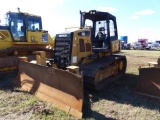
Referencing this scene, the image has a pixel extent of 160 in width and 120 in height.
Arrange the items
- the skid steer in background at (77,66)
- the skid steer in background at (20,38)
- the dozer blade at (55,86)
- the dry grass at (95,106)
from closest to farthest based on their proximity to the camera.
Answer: the dry grass at (95,106) → the dozer blade at (55,86) → the skid steer in background at (77,66) → the skid steer in background at (20,38)

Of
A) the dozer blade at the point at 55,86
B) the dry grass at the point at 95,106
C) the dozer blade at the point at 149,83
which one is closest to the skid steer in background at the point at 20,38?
the dozer blade at the point at 55,86

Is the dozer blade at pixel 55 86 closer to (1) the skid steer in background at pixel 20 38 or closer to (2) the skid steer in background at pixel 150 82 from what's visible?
(2) the skid steer in background at pixel 150 82

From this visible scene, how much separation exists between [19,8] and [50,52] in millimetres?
2805

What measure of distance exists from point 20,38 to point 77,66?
5111mm

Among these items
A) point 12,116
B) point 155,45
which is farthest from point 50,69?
point 155,45

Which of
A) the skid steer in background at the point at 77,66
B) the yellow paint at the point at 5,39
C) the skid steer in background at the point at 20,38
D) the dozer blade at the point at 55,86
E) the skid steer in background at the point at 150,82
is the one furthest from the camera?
the yellow paint at the point at 5,39

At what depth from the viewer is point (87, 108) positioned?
533cm

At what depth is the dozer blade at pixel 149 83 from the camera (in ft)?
20.0

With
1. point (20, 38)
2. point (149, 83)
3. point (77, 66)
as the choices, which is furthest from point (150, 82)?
point (20, 38)

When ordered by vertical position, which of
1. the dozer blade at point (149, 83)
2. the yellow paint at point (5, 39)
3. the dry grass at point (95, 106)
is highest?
the yellow paint at point (5, 39)

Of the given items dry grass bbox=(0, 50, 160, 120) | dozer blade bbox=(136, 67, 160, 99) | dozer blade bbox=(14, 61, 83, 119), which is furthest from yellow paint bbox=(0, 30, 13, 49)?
dozer blade bbox=(136, 67, 160, 99)

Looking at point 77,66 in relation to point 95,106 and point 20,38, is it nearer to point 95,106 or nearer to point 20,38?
point 95,106

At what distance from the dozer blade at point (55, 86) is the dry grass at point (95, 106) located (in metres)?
0.20

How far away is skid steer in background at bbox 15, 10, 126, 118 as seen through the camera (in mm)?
5234
